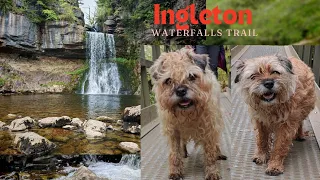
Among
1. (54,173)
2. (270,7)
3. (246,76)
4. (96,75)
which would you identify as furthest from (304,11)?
(54,173)

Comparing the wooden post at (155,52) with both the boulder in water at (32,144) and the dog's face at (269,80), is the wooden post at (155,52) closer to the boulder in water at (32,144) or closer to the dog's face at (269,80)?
the dog's face at (269,80)

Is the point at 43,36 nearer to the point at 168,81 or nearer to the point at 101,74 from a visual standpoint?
the point at 101,74

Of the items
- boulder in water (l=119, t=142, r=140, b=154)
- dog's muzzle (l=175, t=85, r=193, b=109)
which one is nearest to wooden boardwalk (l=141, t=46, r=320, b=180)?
boulder in water (l=119, t=142, r=140, b=154)

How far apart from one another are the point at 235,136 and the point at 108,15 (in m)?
1.43

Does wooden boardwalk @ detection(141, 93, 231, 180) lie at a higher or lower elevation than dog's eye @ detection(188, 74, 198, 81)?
lower

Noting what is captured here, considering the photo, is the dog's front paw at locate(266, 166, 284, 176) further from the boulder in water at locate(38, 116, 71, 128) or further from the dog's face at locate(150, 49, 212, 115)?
the boulder in water at locate(38, 116, 71, 128)

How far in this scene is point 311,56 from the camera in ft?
10.7

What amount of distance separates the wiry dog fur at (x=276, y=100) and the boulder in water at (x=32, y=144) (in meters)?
1.68

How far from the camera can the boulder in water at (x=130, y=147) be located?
361 centimetres

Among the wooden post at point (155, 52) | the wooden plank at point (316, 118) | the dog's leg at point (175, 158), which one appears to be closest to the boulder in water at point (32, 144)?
the dog's leg at point (175, 158)

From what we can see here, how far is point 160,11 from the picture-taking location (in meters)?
3.44

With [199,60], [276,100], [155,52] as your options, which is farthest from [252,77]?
[155,52]

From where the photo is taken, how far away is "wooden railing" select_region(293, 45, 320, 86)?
3.20m

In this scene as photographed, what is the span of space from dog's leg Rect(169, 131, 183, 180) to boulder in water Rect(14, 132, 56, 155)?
1.04 m
